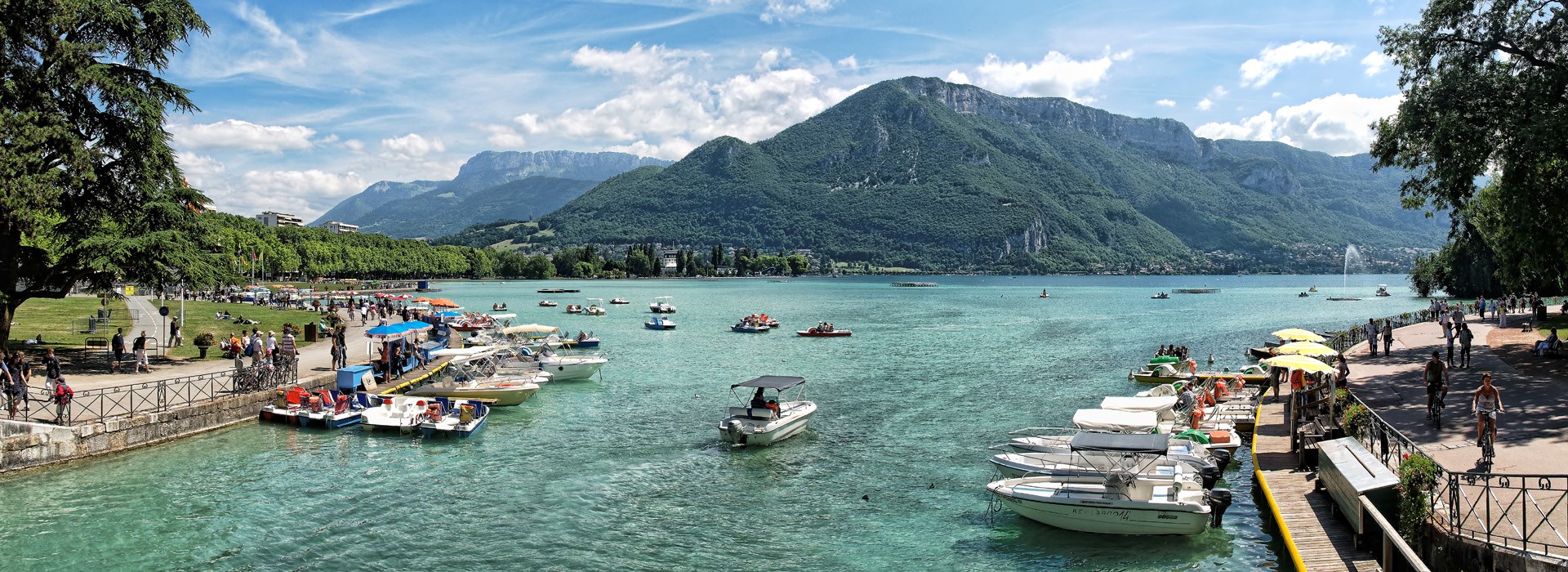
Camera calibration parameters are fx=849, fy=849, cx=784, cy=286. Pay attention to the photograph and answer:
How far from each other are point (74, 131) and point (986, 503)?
30938mm

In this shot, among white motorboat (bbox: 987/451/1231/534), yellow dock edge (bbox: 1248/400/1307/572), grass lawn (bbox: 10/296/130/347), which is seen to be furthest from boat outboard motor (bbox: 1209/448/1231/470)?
grass lawn (bbox: 10/296/130/347)

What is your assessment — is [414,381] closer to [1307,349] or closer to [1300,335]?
[1307,349]

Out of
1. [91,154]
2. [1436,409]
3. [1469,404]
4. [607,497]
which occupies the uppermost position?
[91,154]

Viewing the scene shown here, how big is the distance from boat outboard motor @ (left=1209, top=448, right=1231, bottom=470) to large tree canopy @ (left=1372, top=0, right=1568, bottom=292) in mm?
11636

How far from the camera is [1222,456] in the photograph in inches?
874

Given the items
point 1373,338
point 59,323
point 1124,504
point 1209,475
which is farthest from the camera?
point 59,323

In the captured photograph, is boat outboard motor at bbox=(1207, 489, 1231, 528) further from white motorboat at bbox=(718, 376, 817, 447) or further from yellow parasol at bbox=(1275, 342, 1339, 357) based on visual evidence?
yellow parasol at bbox=(1275, 342, 1339, 357)

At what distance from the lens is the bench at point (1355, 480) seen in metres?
13.5

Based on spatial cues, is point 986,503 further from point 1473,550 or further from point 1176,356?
point 1176,356

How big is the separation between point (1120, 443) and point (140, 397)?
26557mm

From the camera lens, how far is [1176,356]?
1674 inches

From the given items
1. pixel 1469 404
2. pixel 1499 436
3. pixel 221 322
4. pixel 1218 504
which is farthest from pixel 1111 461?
pixel 221 322

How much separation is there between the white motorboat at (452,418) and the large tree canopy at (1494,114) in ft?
101

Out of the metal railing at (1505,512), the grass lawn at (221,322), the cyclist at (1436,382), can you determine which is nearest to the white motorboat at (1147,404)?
the cyclist at (1436,382)
